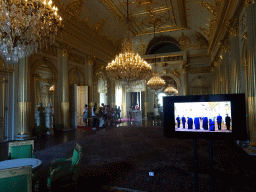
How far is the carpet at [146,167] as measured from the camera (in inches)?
105

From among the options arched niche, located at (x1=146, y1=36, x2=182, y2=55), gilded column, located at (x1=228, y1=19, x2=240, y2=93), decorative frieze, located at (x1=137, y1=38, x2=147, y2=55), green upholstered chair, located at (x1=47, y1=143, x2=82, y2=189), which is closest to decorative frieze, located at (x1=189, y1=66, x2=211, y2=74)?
arched niche, located at (x1=146, y1=36, x2=182, y2=55)

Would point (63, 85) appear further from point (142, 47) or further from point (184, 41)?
point (184, 41)

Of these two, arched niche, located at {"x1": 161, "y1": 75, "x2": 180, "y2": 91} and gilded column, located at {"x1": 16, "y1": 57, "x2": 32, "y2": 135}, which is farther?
arched niche, located at {"x1": 161, "y1": 75, "x2": 180, "y2": 91}

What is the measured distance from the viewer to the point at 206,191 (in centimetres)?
249

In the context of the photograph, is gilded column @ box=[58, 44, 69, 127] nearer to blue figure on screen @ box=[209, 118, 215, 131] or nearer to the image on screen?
the image on screen

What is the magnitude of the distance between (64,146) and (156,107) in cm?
1091

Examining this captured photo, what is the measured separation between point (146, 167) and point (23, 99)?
17.9 feet

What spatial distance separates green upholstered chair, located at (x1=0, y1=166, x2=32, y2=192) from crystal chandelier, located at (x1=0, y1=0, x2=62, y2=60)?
8.94 ft

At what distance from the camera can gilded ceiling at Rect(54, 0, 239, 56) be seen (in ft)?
27.5

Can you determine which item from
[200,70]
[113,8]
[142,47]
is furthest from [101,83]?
[200,70]

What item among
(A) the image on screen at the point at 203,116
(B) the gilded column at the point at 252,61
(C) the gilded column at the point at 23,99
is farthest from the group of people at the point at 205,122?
(C) the gilded column at the point at 23,99

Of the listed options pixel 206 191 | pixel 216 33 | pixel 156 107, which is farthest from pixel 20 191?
pixel 156 107

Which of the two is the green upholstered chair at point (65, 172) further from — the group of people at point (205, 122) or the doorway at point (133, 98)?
the doorway at point (133, 98)

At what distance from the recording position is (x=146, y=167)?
11.4ft
